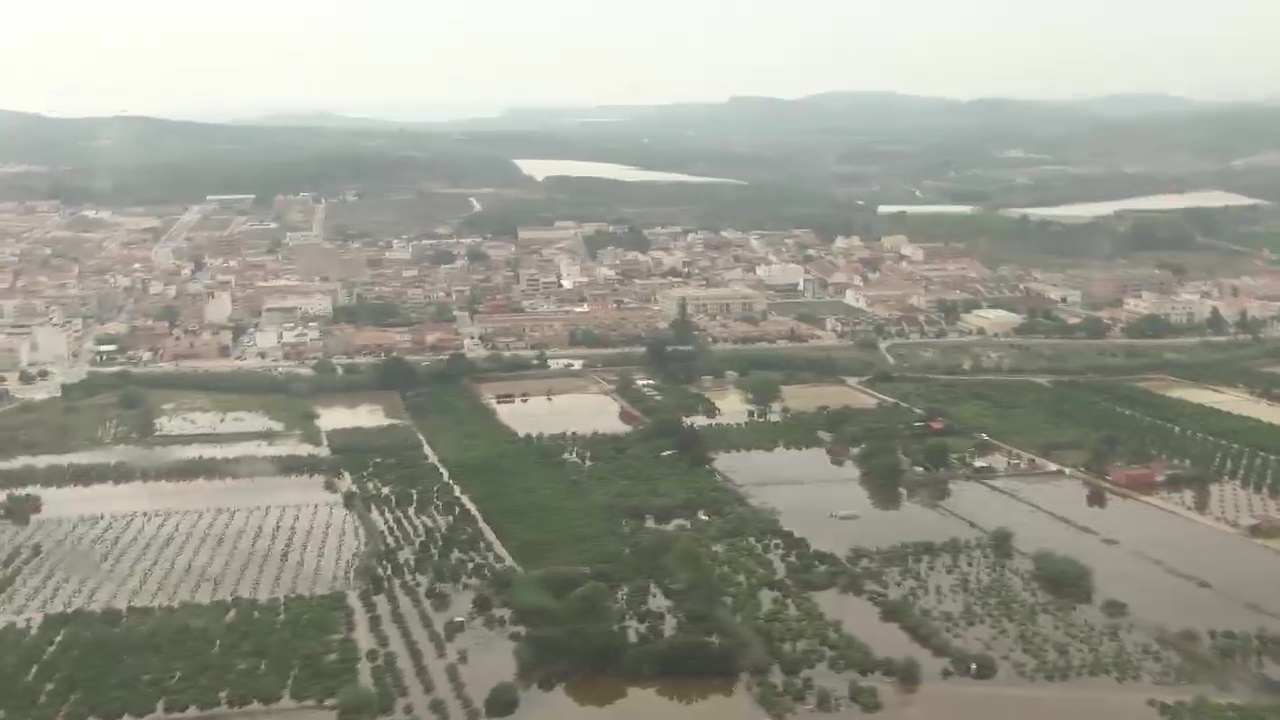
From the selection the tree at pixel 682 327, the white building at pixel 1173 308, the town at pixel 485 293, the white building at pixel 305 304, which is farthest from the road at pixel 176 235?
the white building at pixel 1173 308

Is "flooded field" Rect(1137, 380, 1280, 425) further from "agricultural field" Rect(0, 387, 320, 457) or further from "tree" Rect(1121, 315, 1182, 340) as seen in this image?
"agricultural field" Rect(0, 387, 320, 457)

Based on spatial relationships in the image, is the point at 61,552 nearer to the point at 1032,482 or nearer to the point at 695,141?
the point at 1032,482

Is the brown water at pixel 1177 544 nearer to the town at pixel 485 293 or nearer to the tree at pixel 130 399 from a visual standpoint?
the town at pixel 485 293

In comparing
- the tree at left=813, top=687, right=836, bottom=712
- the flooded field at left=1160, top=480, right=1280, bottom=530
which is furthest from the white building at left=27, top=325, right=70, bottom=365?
the flooded field at left=1160, top=480, right=1280, bottom=530

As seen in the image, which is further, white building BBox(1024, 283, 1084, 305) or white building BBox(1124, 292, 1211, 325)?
white building BBox(1024, 283, 1084, 305)

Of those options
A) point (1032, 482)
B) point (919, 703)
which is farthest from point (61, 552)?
point (1032, 482)

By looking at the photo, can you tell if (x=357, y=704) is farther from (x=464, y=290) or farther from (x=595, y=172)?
(x=595, y=172)
